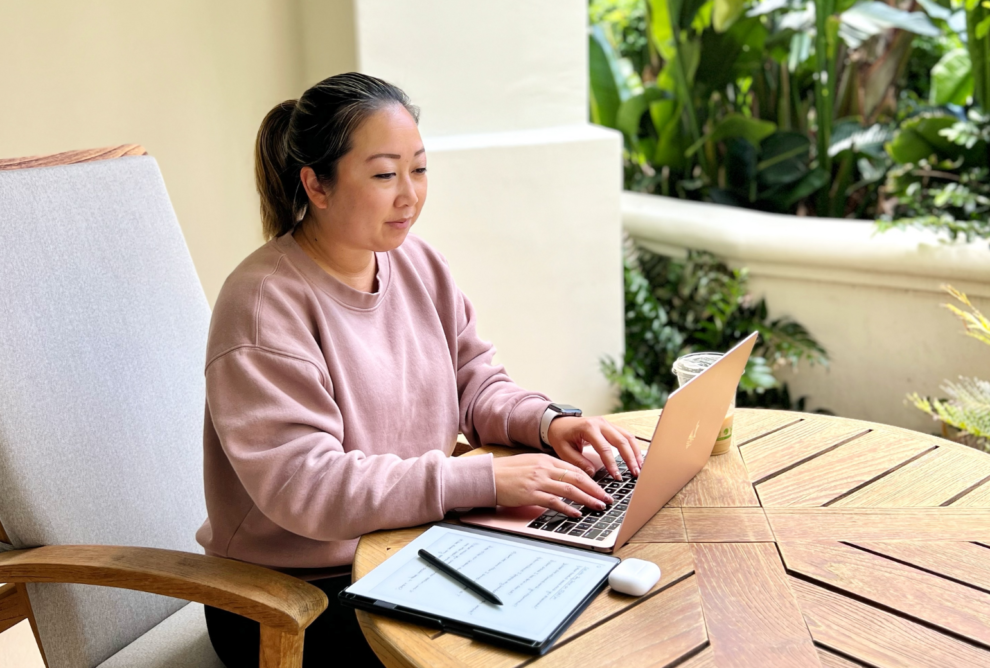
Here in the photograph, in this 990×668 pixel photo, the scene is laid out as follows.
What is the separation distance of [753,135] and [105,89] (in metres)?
2.33

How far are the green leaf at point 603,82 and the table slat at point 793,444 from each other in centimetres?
266

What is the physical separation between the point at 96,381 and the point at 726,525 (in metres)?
0.96

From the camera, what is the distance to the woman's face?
136 cm

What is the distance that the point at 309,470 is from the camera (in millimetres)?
1198

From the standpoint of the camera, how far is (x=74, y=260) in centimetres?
147

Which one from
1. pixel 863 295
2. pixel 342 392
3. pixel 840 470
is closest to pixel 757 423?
pixel 840 470

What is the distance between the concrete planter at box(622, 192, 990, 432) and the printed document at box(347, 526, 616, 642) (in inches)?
92.2

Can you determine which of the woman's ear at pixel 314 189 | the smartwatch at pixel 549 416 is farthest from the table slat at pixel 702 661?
the woman's ear at pixel 314 189

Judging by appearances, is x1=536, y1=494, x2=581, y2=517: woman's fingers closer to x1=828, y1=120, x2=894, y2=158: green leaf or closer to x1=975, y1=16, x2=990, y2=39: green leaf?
x1=975, y1=16, x2=990, y2=39: green leaf

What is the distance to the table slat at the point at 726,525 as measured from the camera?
118cm

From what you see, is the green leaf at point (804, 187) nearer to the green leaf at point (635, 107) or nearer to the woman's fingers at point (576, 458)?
the green leaf at point (635, 107)

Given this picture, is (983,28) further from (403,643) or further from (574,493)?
(403,643)

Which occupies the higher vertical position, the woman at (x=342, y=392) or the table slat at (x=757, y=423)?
the woman at (x=342, y=392)

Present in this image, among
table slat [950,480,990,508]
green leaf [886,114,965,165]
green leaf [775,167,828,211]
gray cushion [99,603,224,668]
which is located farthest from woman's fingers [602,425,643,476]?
green leaf [775,167,828,211]
